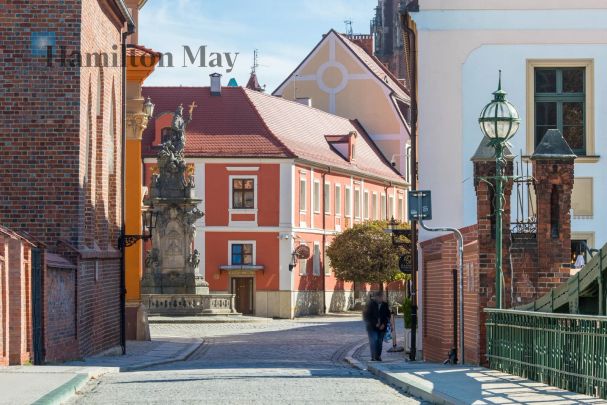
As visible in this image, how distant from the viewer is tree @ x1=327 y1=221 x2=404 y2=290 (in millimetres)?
70500

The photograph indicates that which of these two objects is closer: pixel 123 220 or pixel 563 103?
pixel 563 103

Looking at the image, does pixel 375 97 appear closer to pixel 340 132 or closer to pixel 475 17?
pixel 340 132

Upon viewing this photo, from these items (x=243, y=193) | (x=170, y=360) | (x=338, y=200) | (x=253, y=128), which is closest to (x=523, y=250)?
(x=170, y=360)

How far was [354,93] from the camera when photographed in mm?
85938

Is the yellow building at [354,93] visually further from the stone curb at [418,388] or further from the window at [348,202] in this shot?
the stone curb at [418,388]

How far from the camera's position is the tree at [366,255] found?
231 feet

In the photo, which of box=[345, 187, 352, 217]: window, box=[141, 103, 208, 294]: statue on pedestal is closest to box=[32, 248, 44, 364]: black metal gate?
box=[141, 103, 208, 294]: statue on pedestal

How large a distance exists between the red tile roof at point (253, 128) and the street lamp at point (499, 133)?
161ft

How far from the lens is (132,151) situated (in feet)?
125

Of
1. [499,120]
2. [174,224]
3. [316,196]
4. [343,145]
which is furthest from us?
[343,145]

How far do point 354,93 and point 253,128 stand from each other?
1500 centimetres

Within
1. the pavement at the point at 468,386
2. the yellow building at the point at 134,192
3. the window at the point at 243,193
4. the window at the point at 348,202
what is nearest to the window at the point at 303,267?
the window at the point at 243,193

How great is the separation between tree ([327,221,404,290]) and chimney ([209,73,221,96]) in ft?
34.8

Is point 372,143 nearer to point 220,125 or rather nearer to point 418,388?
point 220,125
